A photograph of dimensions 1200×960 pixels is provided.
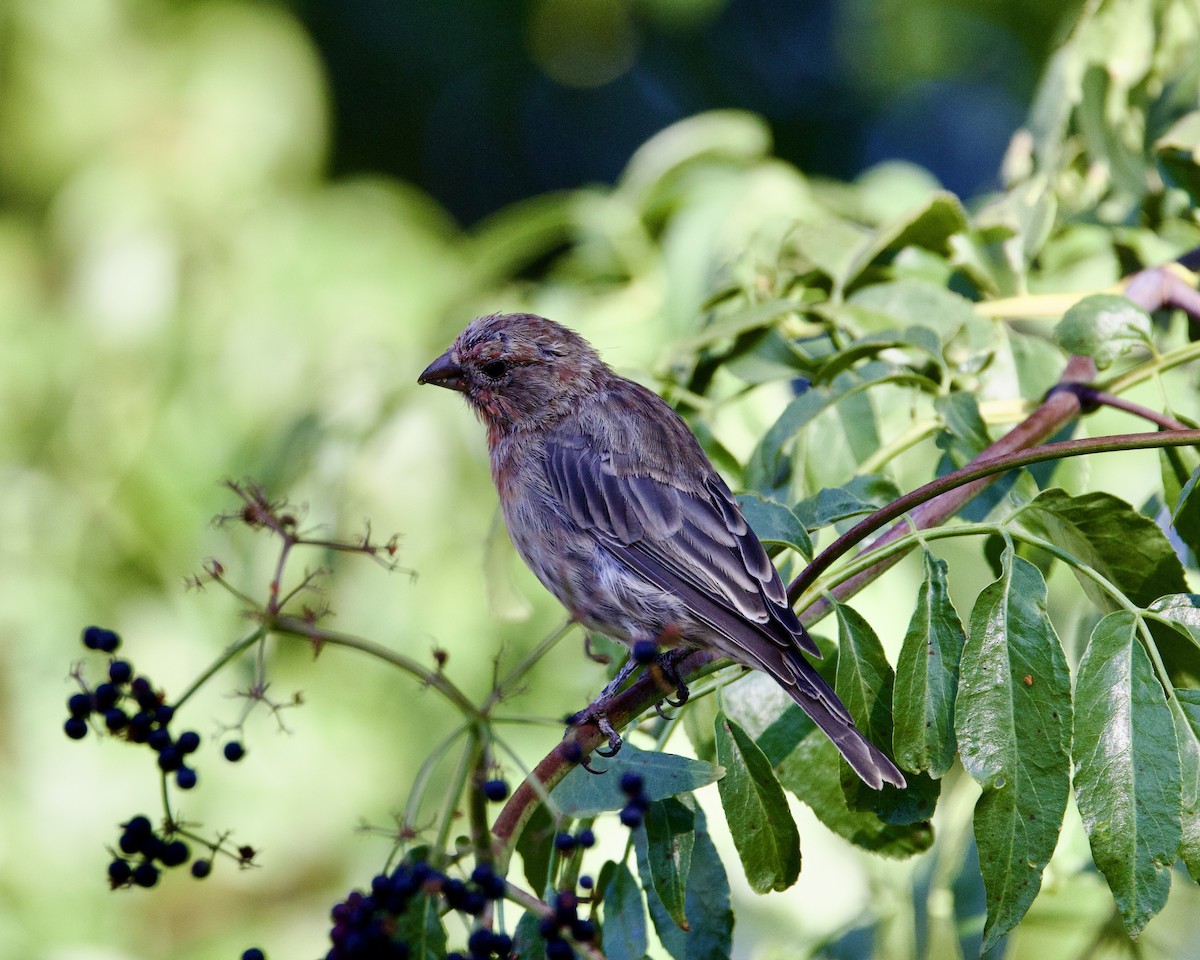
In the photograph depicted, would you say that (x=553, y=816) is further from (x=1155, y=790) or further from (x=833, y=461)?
(x=833, y=461)

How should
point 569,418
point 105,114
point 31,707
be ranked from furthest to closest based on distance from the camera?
point 105,114
point 31,707
point 569,418

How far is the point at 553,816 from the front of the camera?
1985 mm

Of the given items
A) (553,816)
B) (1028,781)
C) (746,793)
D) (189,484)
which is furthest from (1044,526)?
(189,484)

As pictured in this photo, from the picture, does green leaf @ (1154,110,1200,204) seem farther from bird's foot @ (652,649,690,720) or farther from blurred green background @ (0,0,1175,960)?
bird's foot @ (652,649,690,720)

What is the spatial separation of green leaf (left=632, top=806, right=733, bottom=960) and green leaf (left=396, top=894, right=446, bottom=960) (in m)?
0.36

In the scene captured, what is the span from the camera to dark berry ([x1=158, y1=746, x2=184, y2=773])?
91.1 inches

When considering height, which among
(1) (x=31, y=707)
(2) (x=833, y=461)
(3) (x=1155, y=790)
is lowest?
(3) (x=1155, y=790)

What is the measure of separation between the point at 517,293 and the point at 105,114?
2617 millimetres

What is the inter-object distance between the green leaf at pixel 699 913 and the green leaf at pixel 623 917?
37mm

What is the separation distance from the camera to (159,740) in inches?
91.6

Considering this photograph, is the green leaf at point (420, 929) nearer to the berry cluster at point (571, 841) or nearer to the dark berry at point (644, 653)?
the berry cluster at point (571, 841)

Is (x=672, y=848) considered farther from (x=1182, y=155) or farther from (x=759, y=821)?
(x=1182, y=155)

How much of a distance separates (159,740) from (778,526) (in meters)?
1.17

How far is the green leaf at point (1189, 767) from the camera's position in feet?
6.20
